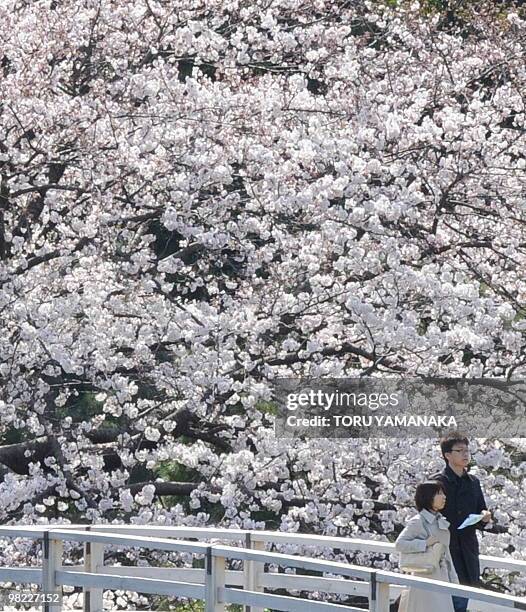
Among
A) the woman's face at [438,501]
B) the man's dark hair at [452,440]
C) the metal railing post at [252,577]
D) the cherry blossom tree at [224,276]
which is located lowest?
the metal railing post at [252,577]

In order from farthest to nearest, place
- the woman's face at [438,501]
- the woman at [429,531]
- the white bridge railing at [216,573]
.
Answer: the woman's face at [438,501] → the woman at [429,531] → the white bridge railing at [216,573]

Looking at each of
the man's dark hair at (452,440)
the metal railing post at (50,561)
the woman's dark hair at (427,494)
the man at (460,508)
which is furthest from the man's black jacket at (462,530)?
the metal railing post at (50,561)

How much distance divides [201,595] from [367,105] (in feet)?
23.3

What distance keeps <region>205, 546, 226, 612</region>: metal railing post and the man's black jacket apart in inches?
49.3

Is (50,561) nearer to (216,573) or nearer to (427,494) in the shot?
(216,573)

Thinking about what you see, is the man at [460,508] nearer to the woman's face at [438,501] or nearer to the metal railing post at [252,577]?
the woman's face at [438,501]

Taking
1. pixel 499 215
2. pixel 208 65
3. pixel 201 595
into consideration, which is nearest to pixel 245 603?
pixel 201 595

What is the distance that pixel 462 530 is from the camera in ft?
24.8

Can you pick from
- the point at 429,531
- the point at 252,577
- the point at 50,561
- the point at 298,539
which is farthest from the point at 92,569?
the point at 429,531

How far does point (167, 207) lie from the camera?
41.5ft

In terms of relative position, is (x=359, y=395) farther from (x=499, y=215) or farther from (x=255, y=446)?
(x=499, y=215)

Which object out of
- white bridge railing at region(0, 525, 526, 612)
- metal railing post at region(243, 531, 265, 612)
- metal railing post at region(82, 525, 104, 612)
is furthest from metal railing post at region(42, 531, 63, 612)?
metal railing post at region(243, 531, 265, 612)

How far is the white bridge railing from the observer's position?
6.84m

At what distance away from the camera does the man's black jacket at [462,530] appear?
7.54 m
